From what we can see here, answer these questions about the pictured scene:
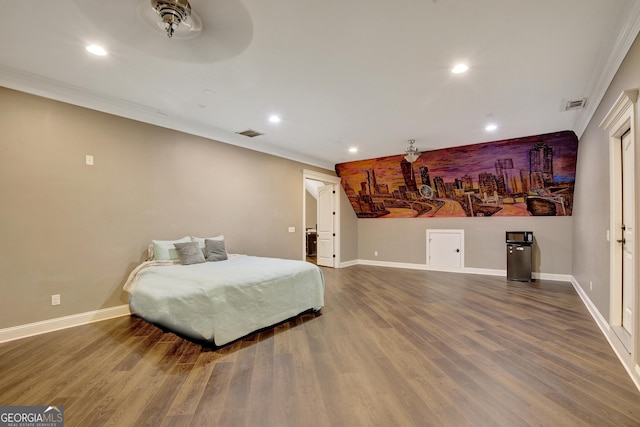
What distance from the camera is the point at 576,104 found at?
3.69 metres

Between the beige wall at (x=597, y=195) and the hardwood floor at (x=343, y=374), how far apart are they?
56 centimetres

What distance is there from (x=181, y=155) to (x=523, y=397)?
481 cm

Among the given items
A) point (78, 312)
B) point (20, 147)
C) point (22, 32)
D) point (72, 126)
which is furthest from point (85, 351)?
point (22, 32)

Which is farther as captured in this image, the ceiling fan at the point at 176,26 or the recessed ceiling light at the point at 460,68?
the recessed ceiling light at the point at 460,68

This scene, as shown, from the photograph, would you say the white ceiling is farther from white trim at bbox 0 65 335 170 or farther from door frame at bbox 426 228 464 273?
door frame at bbox 426 228 464 273

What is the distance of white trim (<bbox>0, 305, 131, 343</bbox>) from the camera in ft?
9.69

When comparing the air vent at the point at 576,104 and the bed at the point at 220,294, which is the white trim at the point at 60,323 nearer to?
the bed at the point at 220,294

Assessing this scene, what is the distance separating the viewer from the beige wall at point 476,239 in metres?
5.75

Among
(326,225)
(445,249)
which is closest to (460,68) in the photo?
(445,249)

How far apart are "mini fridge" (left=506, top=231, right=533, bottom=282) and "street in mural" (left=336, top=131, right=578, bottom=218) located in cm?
60

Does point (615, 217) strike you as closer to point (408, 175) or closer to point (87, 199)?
point (408, 175)

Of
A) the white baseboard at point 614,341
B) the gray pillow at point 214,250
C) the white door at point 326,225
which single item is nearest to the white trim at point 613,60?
the white baseboard at point 614,341

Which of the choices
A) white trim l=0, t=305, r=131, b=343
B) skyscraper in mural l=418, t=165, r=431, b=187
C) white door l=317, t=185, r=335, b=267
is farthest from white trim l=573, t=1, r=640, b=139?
white trim l=0, t=305, r=131, b=343

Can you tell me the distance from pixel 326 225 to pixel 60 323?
5.60 meters
